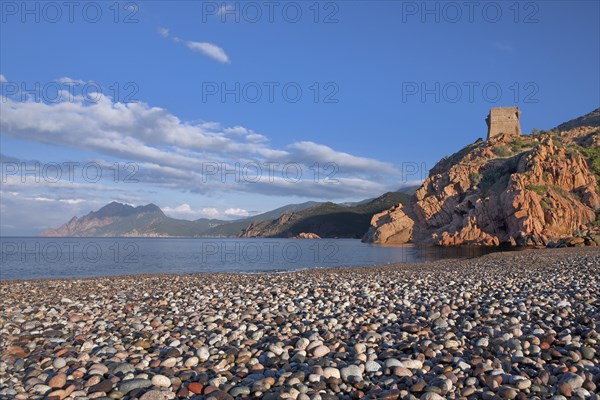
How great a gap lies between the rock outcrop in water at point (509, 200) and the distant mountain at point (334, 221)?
65873 mm

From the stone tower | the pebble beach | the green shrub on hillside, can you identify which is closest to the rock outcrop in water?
the green shrub on hillside

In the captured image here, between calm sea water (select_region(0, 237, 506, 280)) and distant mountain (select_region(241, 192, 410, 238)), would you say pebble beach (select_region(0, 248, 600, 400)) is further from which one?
distant mountain (select_region(241, 192, 410, 238))

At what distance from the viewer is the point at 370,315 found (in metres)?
9.10

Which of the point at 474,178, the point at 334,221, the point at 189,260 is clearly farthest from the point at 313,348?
the point at 334,221

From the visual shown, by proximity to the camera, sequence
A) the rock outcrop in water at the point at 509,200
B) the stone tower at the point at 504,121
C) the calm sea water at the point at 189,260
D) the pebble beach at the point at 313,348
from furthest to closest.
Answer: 1. the stone tower at the point at 504,121
2. the rock outcrop in water at the point at 509,200
3. the calm sea water at the point at 189,260
4. the pebble beach at the point at 313,348

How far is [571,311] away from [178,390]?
24.9 feet

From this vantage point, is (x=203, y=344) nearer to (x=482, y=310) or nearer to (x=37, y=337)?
(x=37, y=337)

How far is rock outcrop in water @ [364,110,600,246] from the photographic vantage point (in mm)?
60000

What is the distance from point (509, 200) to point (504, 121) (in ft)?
199

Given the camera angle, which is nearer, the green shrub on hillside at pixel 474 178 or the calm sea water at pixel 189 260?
the calm sea water at pixel 189 260

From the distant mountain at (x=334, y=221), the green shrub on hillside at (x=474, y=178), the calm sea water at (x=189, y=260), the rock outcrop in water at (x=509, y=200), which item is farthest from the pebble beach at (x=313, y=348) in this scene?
the distant mountain at (x=334, y=221)

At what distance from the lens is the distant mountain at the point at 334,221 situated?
162750 mm

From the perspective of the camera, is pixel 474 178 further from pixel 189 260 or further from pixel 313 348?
pixel 313 348

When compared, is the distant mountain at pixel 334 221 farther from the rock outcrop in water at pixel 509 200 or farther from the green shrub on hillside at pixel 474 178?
the green shrub on hillside at pixel 474 178
